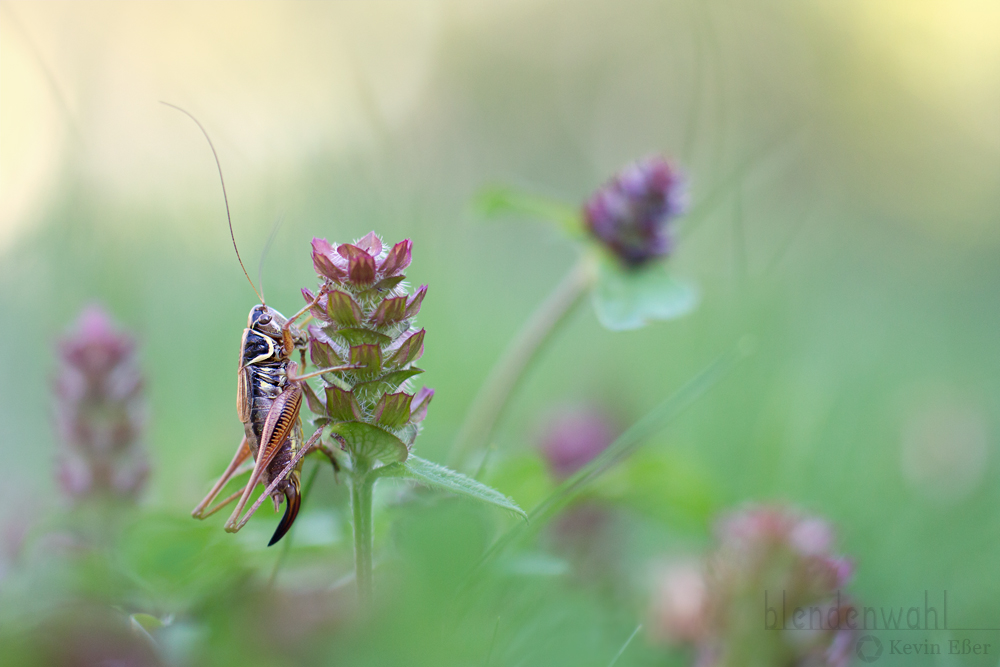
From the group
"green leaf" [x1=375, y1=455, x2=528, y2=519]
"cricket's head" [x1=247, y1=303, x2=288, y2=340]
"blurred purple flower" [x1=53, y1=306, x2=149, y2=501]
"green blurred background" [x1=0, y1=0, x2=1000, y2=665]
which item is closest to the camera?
"green leaf" [x1=375, y1=455, x2=528, y2=519]

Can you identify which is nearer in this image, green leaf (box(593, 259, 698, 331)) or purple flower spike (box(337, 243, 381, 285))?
purple flower spike (box(337, 243, 381, 285))

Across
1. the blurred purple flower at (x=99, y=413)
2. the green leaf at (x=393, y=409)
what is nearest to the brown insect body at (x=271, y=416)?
the green leaf at (x=393, y=409)

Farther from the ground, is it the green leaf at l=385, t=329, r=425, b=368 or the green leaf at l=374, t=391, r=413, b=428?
the green leaf at l=385, t=329, r=425, b=368

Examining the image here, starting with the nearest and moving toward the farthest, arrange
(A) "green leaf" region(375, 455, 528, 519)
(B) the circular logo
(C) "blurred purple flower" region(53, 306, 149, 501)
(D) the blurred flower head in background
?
(A) "green leaf" region(375, 455, 528, 519)
(D) the blurred flower head in background
(B) the circular logo
(C) "blurred purple flower" region(53, 306, 149, 501)

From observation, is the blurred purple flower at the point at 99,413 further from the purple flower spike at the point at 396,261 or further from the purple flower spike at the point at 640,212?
the purple flower spike at the point at 640,212

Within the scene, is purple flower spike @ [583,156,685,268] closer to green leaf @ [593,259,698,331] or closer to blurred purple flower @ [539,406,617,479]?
green leaf @ [593,259,698,331]

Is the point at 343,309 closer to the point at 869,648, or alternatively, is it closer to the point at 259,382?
the point at 259,382

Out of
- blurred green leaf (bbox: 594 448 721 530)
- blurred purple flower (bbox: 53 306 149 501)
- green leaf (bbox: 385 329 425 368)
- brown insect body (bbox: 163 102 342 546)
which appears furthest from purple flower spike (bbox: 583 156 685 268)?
blurred purple flower (bbox: 53 306 149 501)

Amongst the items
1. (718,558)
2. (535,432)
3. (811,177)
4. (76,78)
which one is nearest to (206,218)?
(76,78)
